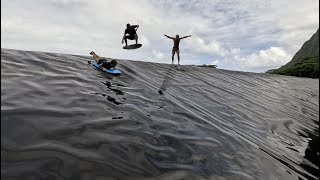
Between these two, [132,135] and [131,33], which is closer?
→ [132,135]

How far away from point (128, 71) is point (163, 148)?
12777mm

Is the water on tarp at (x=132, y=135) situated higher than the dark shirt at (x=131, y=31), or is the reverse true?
the dark shirt at (x=131, y=31)

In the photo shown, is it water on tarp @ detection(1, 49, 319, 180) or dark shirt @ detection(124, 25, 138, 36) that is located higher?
dark shirt @ detection(124, 25, 138, 36)

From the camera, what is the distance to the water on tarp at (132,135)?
6328 mm

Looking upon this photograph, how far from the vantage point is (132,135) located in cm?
898

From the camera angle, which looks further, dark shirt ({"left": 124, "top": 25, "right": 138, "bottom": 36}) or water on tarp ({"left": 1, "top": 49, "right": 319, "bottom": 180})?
dark shirt ({"left": 124, "top": 25, "right": 138, "bottom": 36})

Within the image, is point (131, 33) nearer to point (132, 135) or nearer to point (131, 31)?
point (131, 31)

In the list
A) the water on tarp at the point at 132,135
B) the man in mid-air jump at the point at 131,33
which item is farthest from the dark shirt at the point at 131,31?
the water on tarp at the point at 132,135

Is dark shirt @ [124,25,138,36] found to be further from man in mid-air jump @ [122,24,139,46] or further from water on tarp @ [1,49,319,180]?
water on tarp @ [1,49,319,180]

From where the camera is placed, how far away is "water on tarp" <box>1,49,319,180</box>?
20.8 ft

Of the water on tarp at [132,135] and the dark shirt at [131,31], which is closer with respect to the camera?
the water on tarp at [132,135]

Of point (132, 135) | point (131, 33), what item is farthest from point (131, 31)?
point (132, 135)

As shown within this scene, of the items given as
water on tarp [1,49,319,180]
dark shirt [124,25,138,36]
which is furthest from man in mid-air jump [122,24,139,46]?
water on tarp [1,49,319,180]

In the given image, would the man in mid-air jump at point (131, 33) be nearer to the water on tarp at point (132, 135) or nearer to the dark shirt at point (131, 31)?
the dark shirt at point (131, 31)
